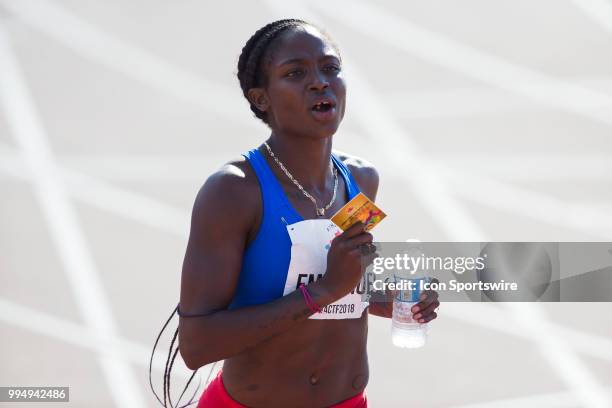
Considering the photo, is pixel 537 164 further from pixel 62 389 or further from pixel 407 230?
pixel 62 389

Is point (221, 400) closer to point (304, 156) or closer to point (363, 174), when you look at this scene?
point (304, 156)

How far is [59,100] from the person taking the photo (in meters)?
8.51

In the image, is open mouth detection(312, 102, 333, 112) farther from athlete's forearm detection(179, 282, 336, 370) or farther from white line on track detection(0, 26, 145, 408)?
white line on track detection(0, 26, 145, 408)

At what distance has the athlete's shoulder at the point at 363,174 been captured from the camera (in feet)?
9.13

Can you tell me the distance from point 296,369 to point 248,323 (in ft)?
0.93

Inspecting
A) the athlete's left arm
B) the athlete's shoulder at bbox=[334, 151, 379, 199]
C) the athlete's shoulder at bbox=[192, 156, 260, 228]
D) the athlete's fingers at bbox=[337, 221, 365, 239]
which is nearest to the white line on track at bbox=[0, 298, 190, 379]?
the athlete's left arm

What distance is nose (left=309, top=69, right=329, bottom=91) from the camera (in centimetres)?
234

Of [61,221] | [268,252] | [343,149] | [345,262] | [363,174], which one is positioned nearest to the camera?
[345,262]

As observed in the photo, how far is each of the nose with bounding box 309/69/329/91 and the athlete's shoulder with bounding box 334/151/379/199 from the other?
1.61 ft

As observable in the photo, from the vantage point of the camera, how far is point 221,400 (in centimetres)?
246

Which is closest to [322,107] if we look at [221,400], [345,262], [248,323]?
[345,262]

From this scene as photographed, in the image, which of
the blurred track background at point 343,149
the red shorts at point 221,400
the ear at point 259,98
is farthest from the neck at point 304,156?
the blurred track background at point 343,149

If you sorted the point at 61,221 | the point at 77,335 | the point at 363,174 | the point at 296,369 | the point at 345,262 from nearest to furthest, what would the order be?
the point at 345,262 < the point at 296,369 < the point at 363,174 < the point at 77,335 < the point at 61,221

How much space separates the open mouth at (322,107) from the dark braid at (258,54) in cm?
22
